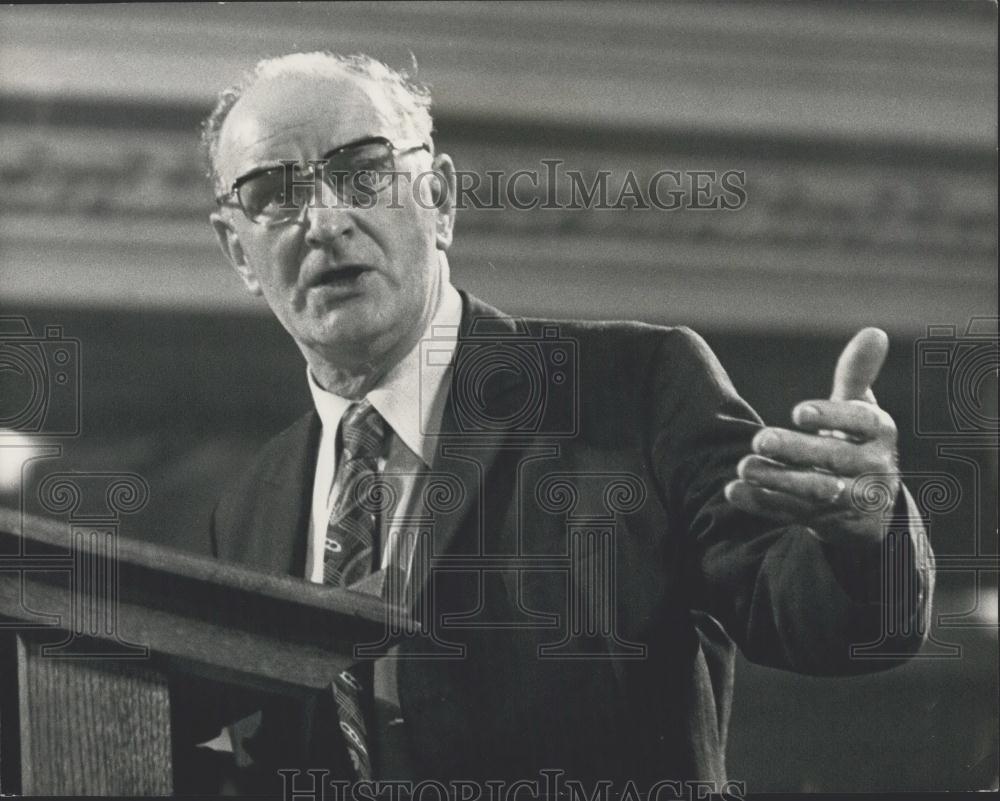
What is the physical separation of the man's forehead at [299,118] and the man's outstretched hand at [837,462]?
866 mm

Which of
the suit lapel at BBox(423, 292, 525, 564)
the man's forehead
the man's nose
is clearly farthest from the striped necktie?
the man's forehead

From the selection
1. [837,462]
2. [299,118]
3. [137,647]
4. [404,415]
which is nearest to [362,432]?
[404,415]

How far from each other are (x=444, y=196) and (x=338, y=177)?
0.21m

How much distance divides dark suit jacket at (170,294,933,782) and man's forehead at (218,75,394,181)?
396 mm

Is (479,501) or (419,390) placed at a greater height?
Answer: (419,390)

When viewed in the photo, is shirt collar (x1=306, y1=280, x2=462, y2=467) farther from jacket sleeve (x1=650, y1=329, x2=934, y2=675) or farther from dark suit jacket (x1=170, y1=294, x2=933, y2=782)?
jacket sleeve (x1=650, y1=329, x2=934, y2=675)

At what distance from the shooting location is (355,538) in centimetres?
239

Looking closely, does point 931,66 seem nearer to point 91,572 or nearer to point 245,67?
point 245,67

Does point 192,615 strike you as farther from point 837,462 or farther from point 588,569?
point 837,462

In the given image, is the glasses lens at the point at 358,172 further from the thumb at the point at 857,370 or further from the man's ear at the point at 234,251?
the thumb at the point at 857,370

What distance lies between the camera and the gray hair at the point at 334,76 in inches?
97.7

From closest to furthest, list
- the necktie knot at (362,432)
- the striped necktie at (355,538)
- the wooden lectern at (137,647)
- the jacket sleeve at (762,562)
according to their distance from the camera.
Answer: the wooden lectern at (137,647) < the jacket sleeve at (762,562) < the striped necktie at (355,538) < the necktie knot at (362,432)

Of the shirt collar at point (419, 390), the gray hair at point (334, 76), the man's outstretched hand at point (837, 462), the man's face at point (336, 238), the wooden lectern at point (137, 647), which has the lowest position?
the wooden lectern at point (137, 647)

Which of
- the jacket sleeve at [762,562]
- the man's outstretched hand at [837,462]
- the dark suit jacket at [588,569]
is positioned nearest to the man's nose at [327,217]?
the dark suit jacket at [588,569]
